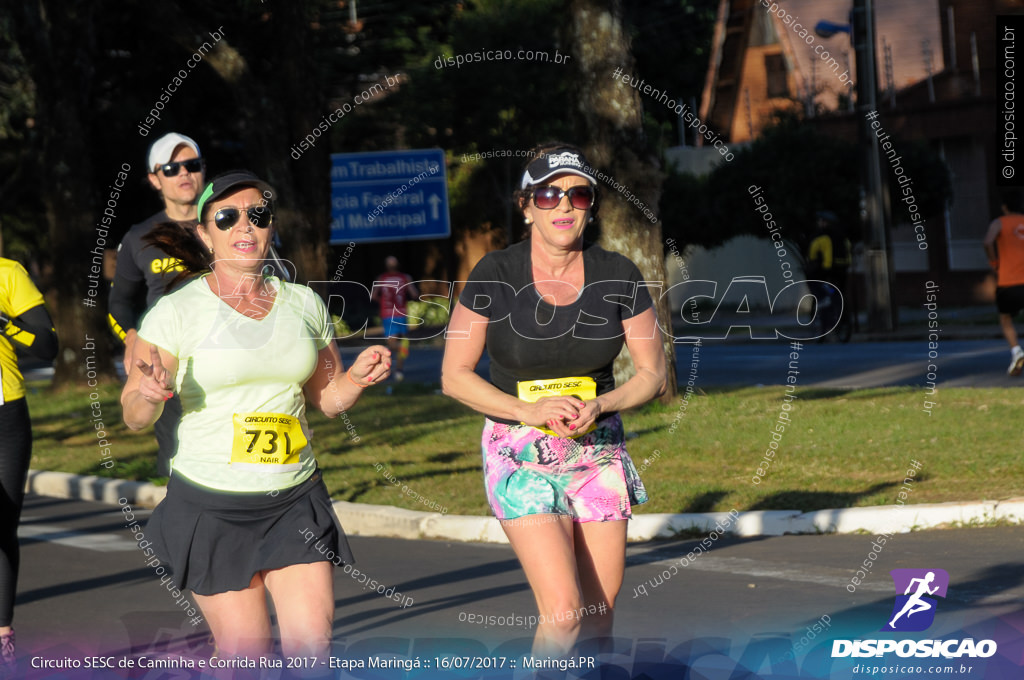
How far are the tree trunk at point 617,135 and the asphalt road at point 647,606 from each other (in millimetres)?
5032

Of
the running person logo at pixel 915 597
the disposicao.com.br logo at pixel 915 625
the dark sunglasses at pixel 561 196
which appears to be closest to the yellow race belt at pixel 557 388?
the dark sunglasses at pixel 561 196

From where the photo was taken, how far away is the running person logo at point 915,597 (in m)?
5.62

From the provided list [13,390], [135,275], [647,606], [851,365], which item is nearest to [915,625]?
[647,606]

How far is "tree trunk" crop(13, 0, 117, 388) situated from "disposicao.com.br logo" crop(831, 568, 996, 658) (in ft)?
48.3

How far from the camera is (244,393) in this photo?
4152 millimetres

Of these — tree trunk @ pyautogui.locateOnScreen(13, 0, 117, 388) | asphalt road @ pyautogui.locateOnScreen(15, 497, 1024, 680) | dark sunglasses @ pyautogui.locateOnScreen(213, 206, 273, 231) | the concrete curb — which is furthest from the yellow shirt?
tree trunk @ pyautogui.locateOnScreen(13, 0, 117, 388)

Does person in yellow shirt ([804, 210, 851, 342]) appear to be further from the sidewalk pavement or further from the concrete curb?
the concrete curb

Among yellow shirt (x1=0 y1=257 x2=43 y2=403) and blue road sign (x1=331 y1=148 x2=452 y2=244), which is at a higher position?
blue road sign (x1=331 y1=148 x2=452 y2=244)

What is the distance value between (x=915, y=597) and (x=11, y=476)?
13.0 feet

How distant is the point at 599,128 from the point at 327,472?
4.27 metres

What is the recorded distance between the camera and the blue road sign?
2031cm

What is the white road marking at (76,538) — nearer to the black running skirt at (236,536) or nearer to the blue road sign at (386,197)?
the black running skirt at (236,536)

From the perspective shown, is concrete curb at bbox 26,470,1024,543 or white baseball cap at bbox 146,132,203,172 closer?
white baseball cap at bbox 146,132,203,172

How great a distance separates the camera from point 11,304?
571cm
